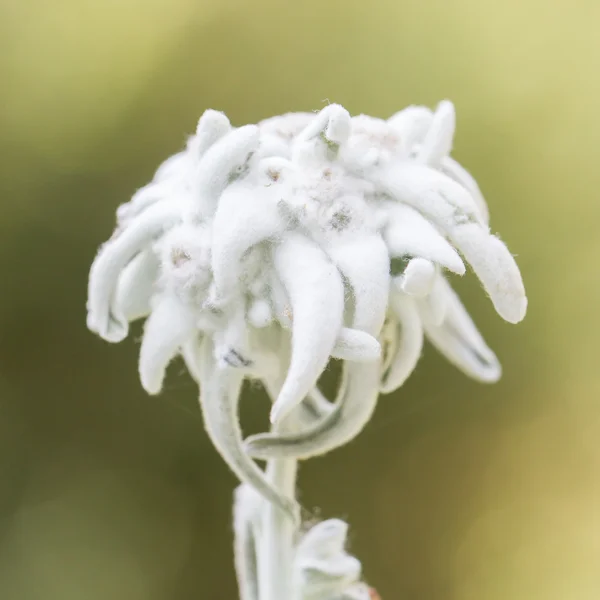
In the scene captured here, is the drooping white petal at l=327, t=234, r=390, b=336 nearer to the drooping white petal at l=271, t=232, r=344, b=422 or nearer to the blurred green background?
the drooping white petal at l=271, t=232, r=344, b=422

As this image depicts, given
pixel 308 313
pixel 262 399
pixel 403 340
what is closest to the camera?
pixel 308 313

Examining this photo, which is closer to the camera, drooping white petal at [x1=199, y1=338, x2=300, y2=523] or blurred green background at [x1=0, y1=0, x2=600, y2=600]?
drooping white petal at [x1=199, y1=338, x2=300, y2=523]

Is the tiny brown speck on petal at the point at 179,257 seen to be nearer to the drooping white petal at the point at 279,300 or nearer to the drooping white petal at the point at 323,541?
the drooping white petal at the point at 279,300

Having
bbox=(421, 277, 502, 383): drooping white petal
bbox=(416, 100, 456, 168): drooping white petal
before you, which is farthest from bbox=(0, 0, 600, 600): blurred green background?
bbox=(416, 100, 456, 168): drooping white petal

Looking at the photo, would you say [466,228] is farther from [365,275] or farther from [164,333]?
[164,333]

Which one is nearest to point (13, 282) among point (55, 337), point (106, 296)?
point (55, 337)

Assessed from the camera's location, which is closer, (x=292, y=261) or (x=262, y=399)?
(x=292, y=261)

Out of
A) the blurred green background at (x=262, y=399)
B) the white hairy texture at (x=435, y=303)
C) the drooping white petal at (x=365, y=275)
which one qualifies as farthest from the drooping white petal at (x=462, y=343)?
the blurred green background at (x=262, y=399)

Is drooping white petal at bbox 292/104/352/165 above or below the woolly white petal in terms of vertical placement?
above

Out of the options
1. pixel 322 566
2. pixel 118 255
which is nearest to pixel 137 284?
pixel 118 255
